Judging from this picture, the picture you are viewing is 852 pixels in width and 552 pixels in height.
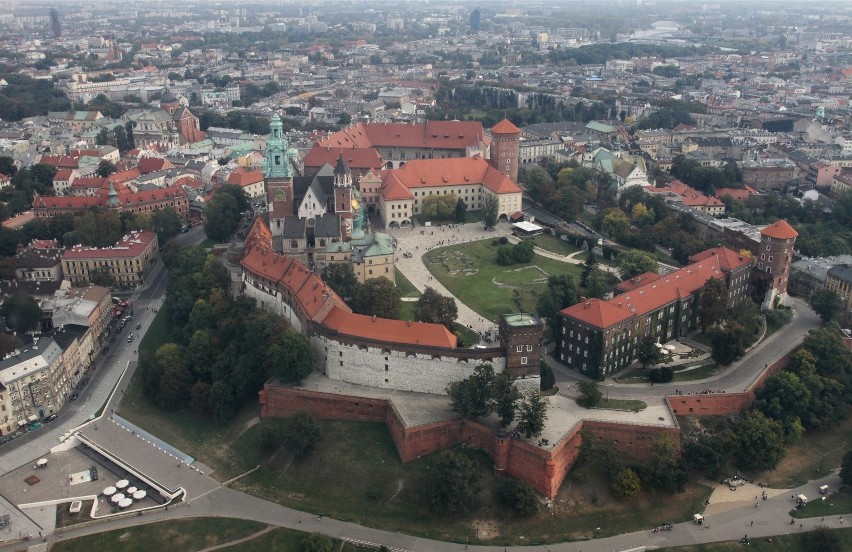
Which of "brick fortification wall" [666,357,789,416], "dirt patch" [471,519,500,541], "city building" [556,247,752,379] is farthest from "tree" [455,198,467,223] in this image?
"dirt patch" [471,519,500,541]

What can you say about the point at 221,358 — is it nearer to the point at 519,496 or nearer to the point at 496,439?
the point at 496,439

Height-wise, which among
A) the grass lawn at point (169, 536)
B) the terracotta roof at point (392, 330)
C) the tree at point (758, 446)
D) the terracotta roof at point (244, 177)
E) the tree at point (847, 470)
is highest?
the terracotta roof at point (392, 330)

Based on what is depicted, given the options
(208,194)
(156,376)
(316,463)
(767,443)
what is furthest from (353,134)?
(767,443)

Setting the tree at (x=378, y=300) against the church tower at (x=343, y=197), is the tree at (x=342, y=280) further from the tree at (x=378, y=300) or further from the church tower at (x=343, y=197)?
the church tower at (x=343, y=197)

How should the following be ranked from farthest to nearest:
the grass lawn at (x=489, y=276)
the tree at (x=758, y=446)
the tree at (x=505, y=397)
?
the grass lawn at (x=489, y=276) → the tree at (x=758, y=446) → the tree at (x=505, y=397)

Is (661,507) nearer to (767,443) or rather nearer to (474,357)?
(767,443)

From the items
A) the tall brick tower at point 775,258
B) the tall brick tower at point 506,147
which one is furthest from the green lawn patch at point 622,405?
the tall brick tower at point 506,147
